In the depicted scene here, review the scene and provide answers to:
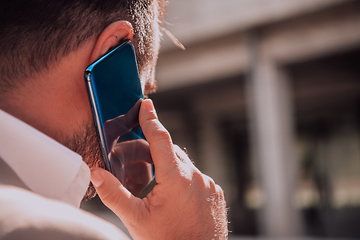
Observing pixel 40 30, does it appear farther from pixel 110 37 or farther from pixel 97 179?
pixel 97 179

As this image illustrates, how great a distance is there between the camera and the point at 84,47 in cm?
97

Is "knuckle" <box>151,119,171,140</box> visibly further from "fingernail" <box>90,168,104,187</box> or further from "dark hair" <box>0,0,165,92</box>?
"dark hair" <box>0,0,165,92</box>

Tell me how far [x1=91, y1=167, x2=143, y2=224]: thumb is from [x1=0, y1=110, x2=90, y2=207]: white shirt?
0.10m

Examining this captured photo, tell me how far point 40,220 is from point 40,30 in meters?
0.62

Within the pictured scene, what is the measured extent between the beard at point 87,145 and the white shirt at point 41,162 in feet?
0.52

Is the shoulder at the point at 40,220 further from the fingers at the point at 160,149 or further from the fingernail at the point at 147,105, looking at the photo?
the fingernail at the point at 147,105

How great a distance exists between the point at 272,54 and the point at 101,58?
8604 mm

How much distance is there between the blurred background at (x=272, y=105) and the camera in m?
8.41

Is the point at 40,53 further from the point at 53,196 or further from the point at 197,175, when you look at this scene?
the point at 197,175

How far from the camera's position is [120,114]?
3.56 ft

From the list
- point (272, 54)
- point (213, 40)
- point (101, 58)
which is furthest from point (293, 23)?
point (101, 58)

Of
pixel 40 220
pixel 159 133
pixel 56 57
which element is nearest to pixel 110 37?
pixel 56 57

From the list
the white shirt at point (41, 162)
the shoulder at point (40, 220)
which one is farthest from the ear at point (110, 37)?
the shoulder at point (40, 220)

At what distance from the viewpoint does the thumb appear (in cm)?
94
